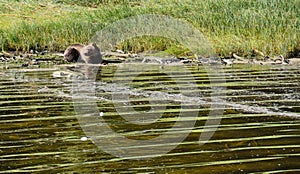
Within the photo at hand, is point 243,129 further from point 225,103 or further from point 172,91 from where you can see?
point 172,91

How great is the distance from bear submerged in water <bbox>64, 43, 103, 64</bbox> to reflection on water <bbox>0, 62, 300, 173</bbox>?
3.53m

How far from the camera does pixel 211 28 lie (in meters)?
22.1

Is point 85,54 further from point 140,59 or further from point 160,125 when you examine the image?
point 160,125

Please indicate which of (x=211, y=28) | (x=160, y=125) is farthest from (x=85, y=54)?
(x=160, y=125)

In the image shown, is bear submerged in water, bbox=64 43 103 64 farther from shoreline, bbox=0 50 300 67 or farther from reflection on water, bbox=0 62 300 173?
reflection on water, bbox=0 62 300 173

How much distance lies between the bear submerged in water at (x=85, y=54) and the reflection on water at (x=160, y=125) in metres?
3.53

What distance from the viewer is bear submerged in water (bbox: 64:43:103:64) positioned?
18.7 meters

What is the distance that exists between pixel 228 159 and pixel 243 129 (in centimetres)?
161

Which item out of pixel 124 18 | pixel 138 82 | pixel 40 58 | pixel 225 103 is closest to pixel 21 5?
pixel 124 18

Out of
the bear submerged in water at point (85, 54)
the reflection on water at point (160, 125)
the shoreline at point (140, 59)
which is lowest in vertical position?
the shoreline at point (140, 59)

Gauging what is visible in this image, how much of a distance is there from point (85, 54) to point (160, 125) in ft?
33.2

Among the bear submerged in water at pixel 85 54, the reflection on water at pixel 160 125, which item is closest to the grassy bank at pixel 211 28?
the bear submerged in water at pixel 85 54

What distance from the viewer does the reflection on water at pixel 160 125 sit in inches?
264

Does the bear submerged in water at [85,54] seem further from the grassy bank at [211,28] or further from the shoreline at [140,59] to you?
the grassy bank at [211,28]
